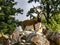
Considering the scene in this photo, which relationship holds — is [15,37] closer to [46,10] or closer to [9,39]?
[9,39]

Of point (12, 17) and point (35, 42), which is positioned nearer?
point (35, 42)

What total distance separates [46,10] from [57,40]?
5.67 meters

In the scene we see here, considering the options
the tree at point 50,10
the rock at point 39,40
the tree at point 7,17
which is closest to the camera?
the rock at point 39,40

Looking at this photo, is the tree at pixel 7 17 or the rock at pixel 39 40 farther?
the tree at pixel 7 17

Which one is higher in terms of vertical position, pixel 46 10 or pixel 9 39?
pixel 46 10

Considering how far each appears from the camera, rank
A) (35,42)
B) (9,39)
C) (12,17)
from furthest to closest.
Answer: (12,17)
(9,39)
(35,42)

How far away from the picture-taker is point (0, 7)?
68.3 feet

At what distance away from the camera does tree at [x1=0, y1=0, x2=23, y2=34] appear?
20.2 m

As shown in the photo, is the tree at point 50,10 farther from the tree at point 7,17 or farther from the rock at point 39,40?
the rock at point 39,40

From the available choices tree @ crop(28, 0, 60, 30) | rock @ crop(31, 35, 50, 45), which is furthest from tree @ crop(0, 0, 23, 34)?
rock @ crop(31, 35, 50, 45)

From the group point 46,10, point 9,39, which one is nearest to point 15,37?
point 9,39

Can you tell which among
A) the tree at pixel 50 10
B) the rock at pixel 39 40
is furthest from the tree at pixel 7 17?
the rock at pixel 39 40

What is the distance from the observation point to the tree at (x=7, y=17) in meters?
20.2

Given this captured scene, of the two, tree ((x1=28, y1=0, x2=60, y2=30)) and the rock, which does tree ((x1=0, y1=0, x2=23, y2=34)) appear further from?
the rock
